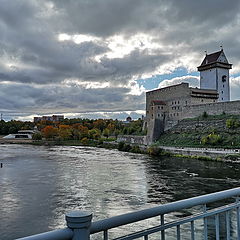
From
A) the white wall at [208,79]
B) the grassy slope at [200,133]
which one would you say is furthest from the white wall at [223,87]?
the grassy slope at [200,133]

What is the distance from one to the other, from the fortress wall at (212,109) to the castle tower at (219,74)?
4362 mm

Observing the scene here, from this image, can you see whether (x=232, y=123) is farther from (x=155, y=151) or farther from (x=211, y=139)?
(x=155, y=151)

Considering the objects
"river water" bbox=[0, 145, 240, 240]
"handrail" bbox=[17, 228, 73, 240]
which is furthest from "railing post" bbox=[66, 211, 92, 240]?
"river water" bbox=[0, 145, 240, 240]

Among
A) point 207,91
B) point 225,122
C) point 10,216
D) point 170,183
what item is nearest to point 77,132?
point 207,91

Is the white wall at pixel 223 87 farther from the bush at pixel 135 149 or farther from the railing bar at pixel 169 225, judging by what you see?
the railing bar at pixel 169 225

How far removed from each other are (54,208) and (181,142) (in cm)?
1934

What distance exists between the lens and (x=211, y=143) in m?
21.5

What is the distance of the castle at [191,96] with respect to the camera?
29422mm

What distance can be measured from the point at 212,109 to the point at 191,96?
3686mm

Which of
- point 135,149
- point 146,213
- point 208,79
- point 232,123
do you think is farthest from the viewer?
point 208,79

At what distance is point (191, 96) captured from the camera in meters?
29.3

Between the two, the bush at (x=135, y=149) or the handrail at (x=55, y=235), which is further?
the bush at (x=135, y=149)

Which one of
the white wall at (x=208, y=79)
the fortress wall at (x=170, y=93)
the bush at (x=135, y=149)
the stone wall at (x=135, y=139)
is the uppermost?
the white wall at (x=208, y=79)

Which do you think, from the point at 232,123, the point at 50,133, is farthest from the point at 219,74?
the point at 50,133
